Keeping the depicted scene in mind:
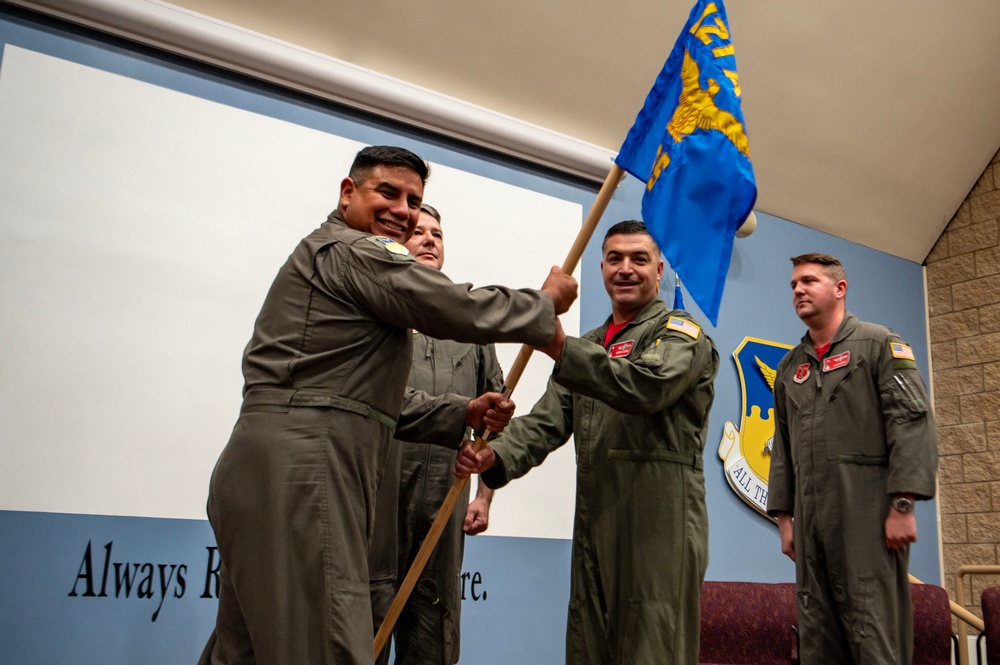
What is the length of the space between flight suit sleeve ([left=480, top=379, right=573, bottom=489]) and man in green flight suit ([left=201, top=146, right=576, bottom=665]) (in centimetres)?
68

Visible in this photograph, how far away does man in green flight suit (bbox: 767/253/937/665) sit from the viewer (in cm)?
290

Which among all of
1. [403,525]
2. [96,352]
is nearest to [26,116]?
[96,352]

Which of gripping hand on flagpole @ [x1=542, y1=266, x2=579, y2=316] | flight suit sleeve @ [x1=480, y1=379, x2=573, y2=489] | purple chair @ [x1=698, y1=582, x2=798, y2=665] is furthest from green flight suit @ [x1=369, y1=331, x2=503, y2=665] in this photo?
purple chair @ [x1=698, y1=582, x2=798, y2=665]

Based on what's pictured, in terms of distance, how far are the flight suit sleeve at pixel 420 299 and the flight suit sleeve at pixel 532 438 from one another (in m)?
0.72

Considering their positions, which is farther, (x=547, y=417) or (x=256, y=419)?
(x=547, y=417)

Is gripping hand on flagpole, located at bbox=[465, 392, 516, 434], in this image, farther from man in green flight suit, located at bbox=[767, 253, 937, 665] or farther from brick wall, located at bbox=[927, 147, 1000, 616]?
brick wall, located at bbox=[927, 147, 1000, 616]

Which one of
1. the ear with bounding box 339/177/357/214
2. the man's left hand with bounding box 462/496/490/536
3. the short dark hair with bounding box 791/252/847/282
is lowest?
the man's left hand with bounding box 462/496/490/536

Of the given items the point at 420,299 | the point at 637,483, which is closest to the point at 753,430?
the point at 637,483

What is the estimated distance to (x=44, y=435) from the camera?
3.01 m

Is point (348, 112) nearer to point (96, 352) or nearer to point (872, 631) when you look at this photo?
point (96, 352)

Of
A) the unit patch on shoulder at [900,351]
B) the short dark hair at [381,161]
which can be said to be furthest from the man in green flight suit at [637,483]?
the unit patch on shoulder at [900,351]

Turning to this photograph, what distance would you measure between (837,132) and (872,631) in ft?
11.1

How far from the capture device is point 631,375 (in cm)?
221

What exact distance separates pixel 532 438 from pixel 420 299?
94 centimetres
